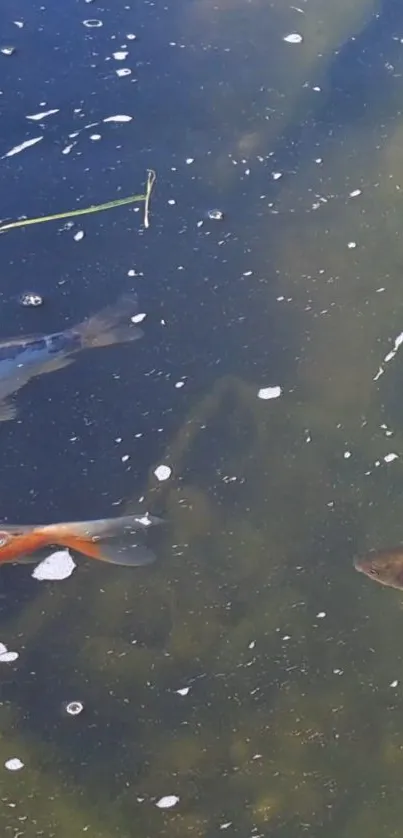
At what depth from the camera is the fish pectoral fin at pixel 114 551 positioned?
235 cm

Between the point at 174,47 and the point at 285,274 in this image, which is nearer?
the point at 285,274

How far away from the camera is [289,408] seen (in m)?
2.67

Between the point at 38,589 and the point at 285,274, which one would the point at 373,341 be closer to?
the point at 285,274

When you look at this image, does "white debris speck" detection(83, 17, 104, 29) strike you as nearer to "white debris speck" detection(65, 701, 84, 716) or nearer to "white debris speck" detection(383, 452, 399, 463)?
"white debris speck" detection(383, 452, 399, 463)

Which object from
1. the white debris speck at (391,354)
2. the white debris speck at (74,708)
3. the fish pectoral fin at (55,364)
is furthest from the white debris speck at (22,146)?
the white debris speck at (74,708)

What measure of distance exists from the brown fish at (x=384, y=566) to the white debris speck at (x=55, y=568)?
698 mm

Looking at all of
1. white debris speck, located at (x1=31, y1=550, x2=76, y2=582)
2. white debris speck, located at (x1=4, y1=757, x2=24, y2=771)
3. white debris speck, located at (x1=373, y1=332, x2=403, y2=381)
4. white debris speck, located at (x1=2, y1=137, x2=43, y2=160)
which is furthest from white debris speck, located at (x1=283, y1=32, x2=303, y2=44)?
white debris speck, located at (x1=4, y1=757, x2=24, y2=771)

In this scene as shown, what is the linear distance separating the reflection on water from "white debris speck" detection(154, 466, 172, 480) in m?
0.02

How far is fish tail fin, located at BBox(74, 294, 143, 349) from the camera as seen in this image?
9.08 feet

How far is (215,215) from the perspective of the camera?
10.3 ft

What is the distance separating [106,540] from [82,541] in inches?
2.3

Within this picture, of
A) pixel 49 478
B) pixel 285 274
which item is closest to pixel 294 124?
pixel 285 274

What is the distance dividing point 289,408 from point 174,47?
69.9 inches

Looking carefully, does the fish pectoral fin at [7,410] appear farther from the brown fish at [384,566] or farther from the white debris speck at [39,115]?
the white debris speck at [39,115]
